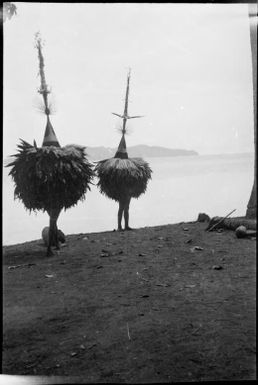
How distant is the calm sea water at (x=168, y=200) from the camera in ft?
13.0

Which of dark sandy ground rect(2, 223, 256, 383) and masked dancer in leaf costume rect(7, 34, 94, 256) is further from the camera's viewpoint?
masked dancer in leaf costume rect(7, 34, 94, 256)

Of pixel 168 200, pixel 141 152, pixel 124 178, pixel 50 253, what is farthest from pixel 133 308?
pixel 141 152

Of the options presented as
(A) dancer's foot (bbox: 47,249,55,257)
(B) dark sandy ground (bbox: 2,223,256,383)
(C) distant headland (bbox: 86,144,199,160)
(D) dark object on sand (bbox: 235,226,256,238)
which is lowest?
→ (B) dark sandy ground (bbox: 2,223,256,383)

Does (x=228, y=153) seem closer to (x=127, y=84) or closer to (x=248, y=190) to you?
(x=248, y=190)

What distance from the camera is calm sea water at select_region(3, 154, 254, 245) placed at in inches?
155

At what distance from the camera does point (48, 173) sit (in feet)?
13.1

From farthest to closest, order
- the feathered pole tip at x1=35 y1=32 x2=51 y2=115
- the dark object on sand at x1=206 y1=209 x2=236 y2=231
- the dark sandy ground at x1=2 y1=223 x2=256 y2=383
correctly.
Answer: the dark object on sand at x1=206 y1=209 x2=236 y2=231
the feathered pole tip at x1=35 y1=32 x2=51 y2=115
the dark sandy ground at x1=2 y1=223 x2=256 y2=383

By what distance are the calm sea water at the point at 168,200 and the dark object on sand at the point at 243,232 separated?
26 cm

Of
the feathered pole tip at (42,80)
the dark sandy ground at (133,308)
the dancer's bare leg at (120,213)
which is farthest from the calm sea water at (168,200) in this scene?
the feathered pole tip at (42,80)

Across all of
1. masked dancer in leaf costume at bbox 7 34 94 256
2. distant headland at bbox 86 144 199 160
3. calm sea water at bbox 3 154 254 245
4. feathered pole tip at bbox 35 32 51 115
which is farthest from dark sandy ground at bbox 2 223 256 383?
feathered pole tip at bbox 35 32 51 115

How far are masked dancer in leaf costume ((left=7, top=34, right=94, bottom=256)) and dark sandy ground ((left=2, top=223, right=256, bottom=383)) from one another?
400 millimetres

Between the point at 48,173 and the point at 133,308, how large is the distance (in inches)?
66.9

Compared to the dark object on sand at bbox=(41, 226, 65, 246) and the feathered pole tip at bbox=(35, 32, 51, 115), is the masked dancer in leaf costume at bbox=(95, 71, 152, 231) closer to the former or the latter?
the dark object on sand at bbox=(41, 226, 65, 246)

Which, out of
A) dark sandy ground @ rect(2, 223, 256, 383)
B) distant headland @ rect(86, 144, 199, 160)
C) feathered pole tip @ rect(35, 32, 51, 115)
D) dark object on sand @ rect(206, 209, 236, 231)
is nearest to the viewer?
dark sandy ground @ rect(2, 223, 256, 383)
